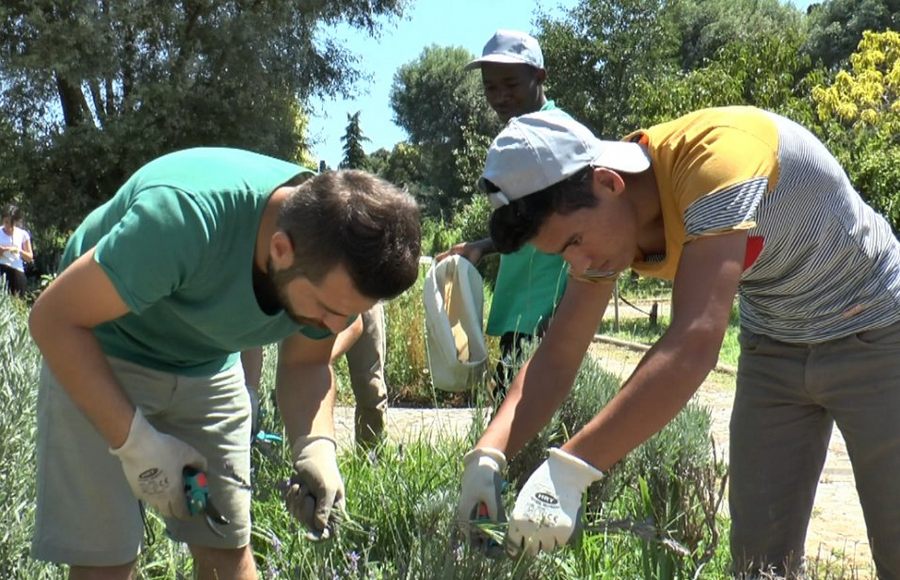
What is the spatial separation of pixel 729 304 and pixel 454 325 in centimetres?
255

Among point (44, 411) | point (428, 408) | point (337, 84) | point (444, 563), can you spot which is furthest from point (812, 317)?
point (337, 84)

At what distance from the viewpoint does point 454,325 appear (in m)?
4.44

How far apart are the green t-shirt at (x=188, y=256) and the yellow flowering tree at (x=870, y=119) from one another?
12.5 meters

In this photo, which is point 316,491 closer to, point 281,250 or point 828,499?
point 281,250

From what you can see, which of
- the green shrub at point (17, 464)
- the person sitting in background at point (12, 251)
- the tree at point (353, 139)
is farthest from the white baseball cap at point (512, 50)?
the tree at point (353, 139)

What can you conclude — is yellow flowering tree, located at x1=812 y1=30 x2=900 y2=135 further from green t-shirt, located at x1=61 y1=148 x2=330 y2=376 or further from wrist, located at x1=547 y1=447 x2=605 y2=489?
wrist, located at x1=547 y1=447 x2=605 y2=489

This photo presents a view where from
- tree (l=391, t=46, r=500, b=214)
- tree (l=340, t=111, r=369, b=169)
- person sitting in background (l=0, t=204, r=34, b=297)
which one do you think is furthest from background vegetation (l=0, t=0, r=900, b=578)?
tree (l=340, t=111, r=369, b=169)

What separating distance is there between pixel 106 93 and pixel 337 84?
4.63m

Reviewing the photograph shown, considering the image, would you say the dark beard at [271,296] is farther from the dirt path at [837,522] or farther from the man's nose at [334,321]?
the dirt path at [837,522]

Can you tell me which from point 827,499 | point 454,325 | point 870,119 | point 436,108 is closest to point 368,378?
point 454,325

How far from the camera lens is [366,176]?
7.23 ft

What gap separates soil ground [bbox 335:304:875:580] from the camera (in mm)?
3539

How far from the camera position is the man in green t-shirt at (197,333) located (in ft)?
6.81

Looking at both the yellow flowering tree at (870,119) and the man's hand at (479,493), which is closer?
the man's hand at (479,493)
